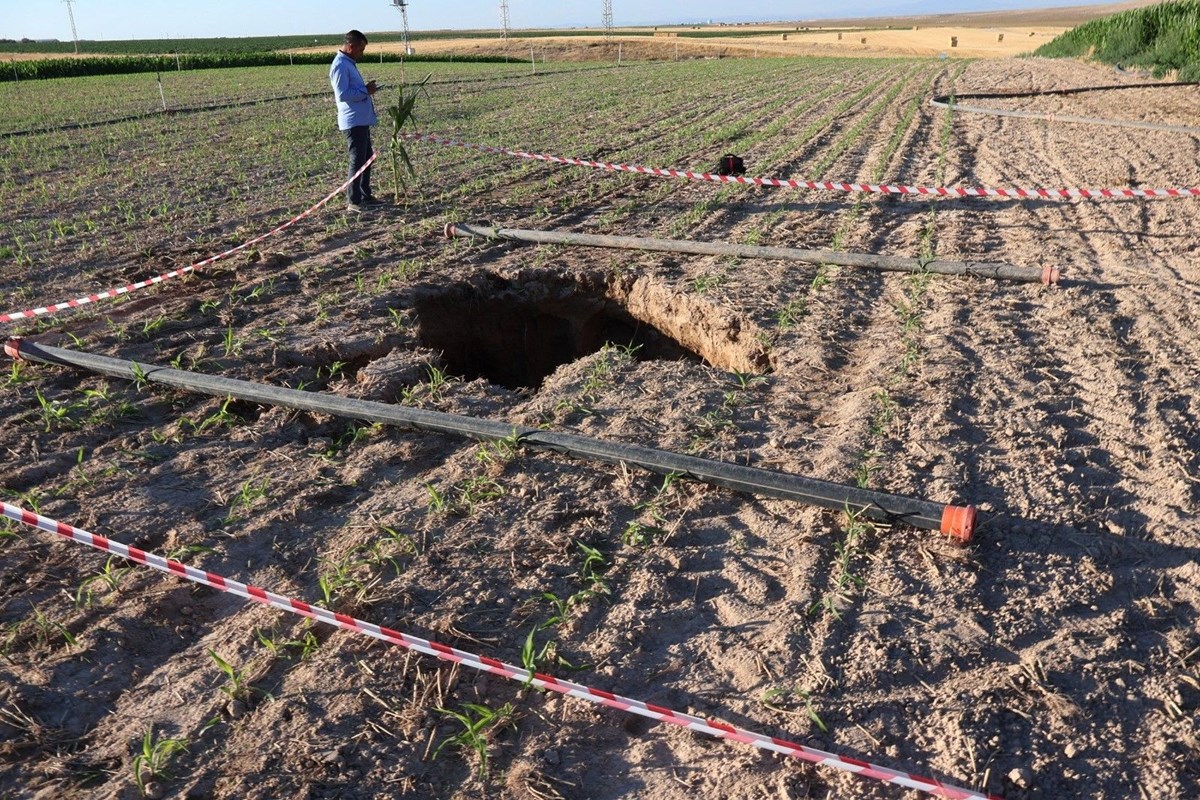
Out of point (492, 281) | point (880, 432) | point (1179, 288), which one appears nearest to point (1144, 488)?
point (880, 432)

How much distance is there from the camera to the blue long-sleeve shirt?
30.4 feet

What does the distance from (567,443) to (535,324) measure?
350cm

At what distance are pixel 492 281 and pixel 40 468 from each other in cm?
382

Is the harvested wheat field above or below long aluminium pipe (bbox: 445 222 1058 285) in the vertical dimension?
below

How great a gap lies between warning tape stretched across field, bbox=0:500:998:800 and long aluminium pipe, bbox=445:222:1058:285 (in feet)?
16.2

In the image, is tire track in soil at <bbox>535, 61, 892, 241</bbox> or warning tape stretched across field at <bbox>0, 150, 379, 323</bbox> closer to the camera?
warning tape stretched across field at <bbox>0, 150, 379, 323</bbox>

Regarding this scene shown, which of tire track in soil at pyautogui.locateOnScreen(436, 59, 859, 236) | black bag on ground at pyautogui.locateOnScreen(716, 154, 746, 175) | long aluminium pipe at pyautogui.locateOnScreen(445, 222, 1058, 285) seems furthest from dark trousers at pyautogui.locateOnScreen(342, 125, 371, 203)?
black bag on ground at pyautogui.locateOnScreen(716, 154, 746, 175)

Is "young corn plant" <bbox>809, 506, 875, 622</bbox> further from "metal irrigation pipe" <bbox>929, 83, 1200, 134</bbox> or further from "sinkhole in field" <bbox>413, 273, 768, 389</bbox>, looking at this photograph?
"metal irrigation pipe" <bbox>929, 83, 1200, 134</bbox>

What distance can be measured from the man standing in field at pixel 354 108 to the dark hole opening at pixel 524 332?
3125 mm

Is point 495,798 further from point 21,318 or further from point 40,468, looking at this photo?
point 21,318

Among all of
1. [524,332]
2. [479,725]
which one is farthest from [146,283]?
[479,725]

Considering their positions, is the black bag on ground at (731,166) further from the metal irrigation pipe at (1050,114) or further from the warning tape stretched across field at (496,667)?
the warning tape stretched across field at (496,667)

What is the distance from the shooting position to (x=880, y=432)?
14.8ft

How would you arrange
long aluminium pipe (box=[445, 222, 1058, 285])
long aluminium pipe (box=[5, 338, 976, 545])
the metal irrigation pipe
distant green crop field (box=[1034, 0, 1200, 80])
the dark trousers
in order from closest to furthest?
long aluminium pipe (box=[5, 338, 976, 545]) < long aluminium pipe (box=[445, 222, 1058, 285]) < the dark trousers < the metal irrigation pipe < distant green crop field (box=[1034, 0, 1200, 80])
